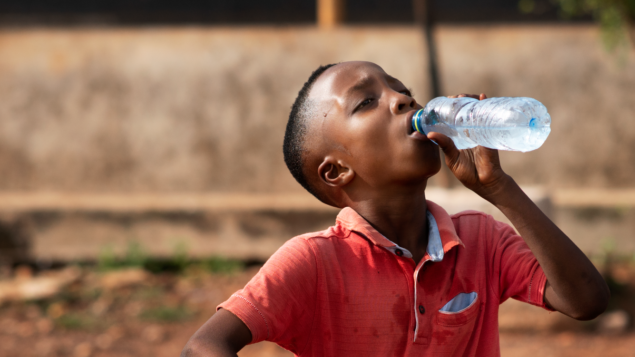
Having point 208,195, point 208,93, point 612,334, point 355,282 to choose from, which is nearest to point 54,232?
point 208,195

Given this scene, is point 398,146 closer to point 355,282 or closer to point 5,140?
point 355,282

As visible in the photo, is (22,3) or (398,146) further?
(22,3)

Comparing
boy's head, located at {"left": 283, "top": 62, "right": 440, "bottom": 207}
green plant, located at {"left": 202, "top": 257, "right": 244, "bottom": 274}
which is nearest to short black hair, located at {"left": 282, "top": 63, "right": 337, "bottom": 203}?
boy's head, located at {"left": 283, "top": 62, "right": 440, "bottom": 207}

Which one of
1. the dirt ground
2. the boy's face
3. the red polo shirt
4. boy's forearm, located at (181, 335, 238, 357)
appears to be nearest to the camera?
boy's forearm, located at (181, 335, 238, 357)

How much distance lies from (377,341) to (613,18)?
13.2 feet

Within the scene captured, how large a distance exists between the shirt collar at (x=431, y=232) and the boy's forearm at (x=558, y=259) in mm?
162

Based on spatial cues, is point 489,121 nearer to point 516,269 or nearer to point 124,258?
point 516,269

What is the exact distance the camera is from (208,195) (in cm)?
588

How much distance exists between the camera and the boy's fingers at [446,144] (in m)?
1.53

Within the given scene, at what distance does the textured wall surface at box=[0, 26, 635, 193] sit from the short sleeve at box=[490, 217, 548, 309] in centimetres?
399

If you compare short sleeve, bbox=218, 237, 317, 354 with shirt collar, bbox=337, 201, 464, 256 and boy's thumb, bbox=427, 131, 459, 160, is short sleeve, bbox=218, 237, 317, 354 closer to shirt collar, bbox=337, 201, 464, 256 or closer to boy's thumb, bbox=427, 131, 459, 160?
shirt collar, bbox=337, 201, 464, 256

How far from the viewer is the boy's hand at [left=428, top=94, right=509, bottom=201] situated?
156 centimetres

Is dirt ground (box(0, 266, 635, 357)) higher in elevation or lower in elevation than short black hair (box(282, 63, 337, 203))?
lower

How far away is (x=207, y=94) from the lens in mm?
5836
